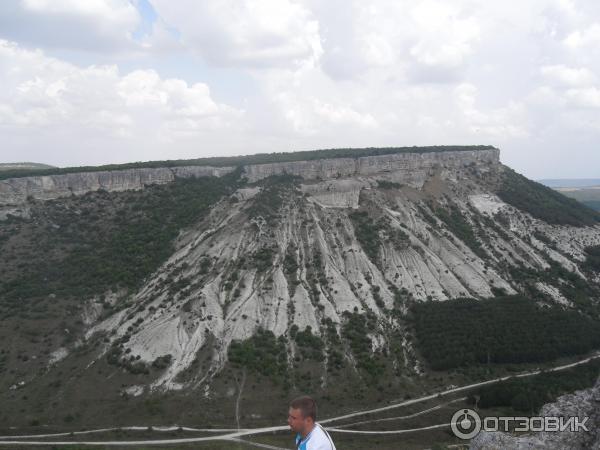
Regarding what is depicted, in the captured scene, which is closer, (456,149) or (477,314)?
(477,314)

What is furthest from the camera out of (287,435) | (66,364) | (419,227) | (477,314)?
(419,227)

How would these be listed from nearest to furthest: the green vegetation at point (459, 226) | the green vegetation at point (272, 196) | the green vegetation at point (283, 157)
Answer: the green vegetation at point (459, 226), the green vegetation at point (272, 196), the green vegetation at point (283, 157)

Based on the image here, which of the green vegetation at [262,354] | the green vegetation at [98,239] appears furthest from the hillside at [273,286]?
the green vegetation at [98,239]

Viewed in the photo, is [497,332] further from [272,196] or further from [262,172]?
[262,172]

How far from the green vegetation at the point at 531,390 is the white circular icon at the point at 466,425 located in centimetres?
498

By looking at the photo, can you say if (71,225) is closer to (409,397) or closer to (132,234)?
(132,234)

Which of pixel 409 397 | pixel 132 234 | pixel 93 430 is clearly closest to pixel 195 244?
pixel 132 234

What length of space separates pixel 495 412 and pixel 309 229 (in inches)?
1503

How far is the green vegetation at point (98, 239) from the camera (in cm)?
5984

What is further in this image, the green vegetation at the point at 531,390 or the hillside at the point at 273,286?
the hillside at the point at 273,286

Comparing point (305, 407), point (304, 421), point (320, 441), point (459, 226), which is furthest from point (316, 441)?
point (459, 226)

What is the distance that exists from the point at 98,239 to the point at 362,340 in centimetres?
4040

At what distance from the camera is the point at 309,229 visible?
72562 millimetres

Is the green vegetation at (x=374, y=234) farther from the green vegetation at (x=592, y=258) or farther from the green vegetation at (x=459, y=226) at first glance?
the green vegetation at (x=592, y=258)
